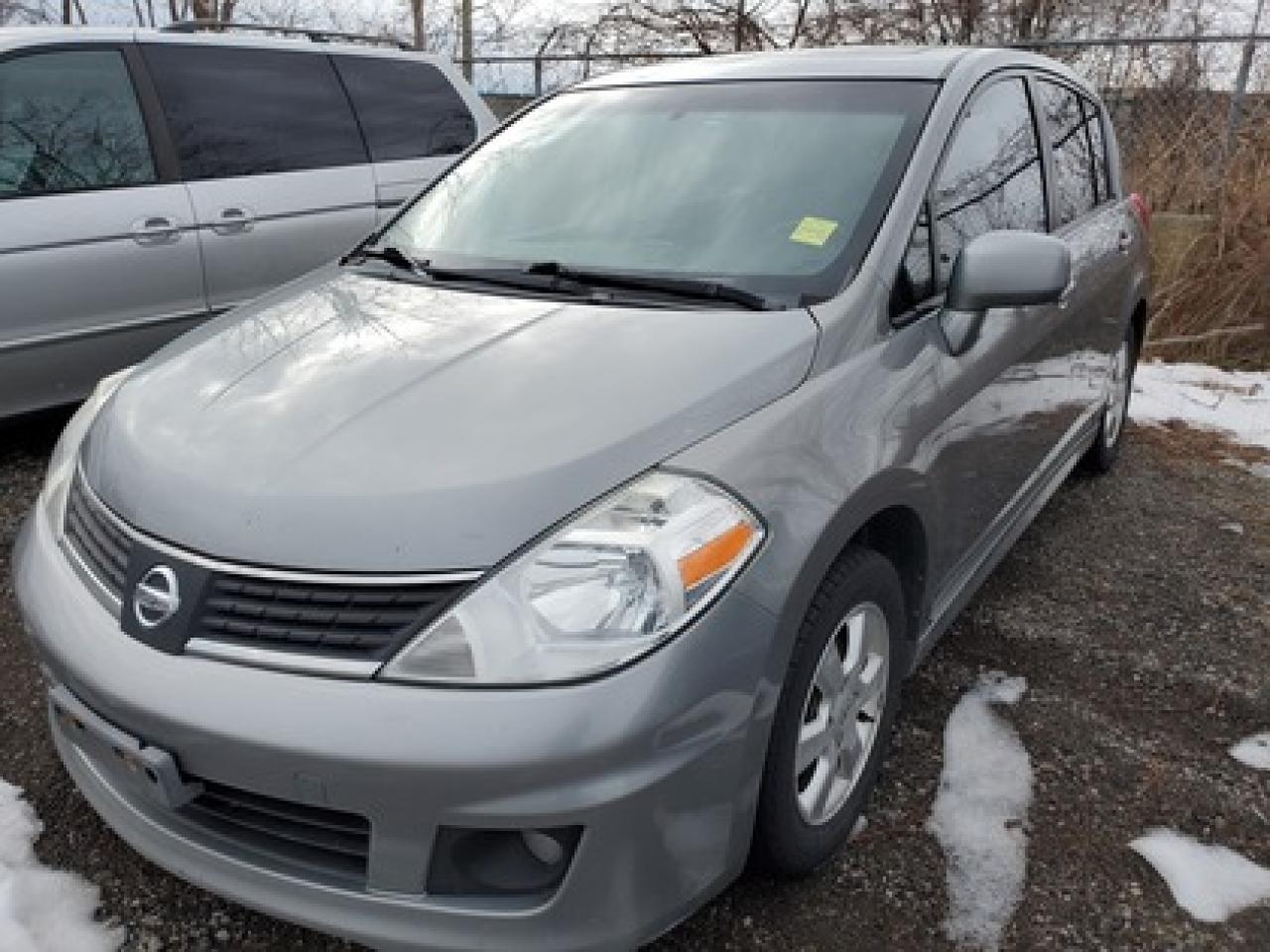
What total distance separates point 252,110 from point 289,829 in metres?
3.95

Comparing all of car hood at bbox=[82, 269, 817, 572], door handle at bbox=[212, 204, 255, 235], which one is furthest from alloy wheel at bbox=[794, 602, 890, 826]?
door handle at bbox=[212, 204, 255, 235]

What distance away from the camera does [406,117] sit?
17.8 feet

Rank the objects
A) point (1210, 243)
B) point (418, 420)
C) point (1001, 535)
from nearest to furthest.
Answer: point (418, 420)
point (1001, 535)
point (1210, 243)

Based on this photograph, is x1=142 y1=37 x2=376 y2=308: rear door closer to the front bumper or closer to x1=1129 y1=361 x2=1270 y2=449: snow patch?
the front bumper

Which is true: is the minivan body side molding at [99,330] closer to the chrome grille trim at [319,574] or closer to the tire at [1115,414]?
the chrome grille trim at [319,574]

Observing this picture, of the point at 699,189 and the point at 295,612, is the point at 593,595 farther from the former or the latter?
the point at 699,189

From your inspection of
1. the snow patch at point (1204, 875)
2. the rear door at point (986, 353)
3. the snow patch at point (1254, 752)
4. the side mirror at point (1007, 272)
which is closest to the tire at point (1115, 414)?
the rear door at point (986, 353)

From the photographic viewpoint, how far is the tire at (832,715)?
1.87m

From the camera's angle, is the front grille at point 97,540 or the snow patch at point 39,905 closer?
the front grille at point 97,540

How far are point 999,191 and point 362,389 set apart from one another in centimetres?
190

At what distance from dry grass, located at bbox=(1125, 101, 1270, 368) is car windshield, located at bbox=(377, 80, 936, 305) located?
16.5 feet

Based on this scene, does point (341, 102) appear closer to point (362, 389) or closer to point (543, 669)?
point (362, 389)

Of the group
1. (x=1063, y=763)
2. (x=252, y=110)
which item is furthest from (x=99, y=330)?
(x=1063, y=763)

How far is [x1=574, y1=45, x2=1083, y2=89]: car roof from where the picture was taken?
2.76 metres
